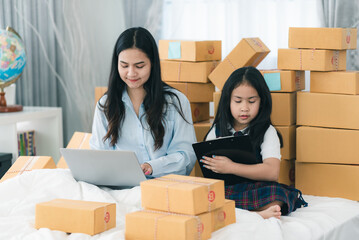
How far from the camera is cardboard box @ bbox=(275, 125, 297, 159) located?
224 cm

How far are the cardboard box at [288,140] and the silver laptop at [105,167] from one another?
754mm

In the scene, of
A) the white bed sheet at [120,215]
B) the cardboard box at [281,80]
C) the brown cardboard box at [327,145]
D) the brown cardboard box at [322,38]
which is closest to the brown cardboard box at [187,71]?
the cardboard box at [281,80]

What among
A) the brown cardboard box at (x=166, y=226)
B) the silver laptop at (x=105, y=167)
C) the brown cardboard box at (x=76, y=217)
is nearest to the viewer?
the brown cardboard box at (x=166, y=226)

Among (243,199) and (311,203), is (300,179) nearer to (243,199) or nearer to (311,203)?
A: (311,203)

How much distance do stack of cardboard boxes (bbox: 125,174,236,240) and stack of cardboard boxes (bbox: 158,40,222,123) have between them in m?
1.07

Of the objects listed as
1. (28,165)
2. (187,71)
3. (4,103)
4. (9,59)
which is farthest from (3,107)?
(187,71)

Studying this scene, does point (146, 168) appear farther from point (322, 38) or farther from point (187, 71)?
point (322, 38)

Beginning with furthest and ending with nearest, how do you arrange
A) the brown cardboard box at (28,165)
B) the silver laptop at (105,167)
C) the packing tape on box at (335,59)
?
the packing tape on box at (335,59)
the brown cardboard box at (28,165)
the silver laptop at (105,167)

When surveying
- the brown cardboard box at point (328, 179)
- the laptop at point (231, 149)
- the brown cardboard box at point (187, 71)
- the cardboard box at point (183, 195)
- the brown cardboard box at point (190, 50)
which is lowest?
the brown cardboard box at point (328, 179)

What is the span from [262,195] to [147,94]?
0.61 metres

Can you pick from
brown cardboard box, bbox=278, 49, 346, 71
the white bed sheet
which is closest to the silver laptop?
the white bed sheet

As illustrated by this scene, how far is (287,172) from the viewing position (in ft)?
7.56

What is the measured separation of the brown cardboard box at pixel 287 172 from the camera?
2281mm

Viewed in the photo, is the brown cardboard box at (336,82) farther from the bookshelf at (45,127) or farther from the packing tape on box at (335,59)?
the bookshelf at (45,127)
